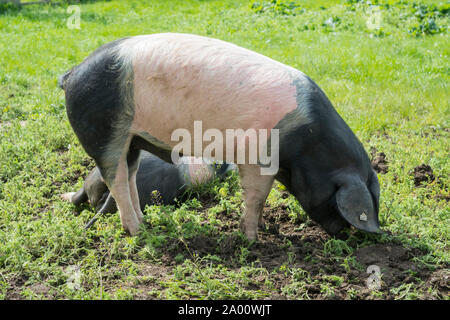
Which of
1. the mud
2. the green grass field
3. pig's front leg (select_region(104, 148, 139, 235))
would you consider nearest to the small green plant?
the green grass field

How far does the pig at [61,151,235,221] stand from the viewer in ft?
14.6

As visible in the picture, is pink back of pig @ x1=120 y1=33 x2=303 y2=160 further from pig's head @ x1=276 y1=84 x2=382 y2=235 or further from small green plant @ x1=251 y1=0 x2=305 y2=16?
small green plant @ x1=251 y1=0 x2=305 y2=16

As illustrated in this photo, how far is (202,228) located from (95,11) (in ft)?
35.1

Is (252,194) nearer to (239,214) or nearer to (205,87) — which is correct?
(239,214)

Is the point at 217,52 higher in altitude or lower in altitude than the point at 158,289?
higher

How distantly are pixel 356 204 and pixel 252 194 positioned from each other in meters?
0.71

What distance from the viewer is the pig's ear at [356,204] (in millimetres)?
3371

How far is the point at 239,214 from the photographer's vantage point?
14.2 feet

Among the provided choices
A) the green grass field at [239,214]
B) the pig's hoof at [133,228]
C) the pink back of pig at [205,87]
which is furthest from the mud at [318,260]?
the pink back of pig at [205,87]

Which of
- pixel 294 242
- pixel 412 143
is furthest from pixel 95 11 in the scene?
pixel 294 242

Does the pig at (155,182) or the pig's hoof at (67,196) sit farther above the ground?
the pig at (155,182)

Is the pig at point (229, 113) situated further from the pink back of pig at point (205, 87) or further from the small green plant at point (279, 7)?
the small green plant at point (279, 7)
